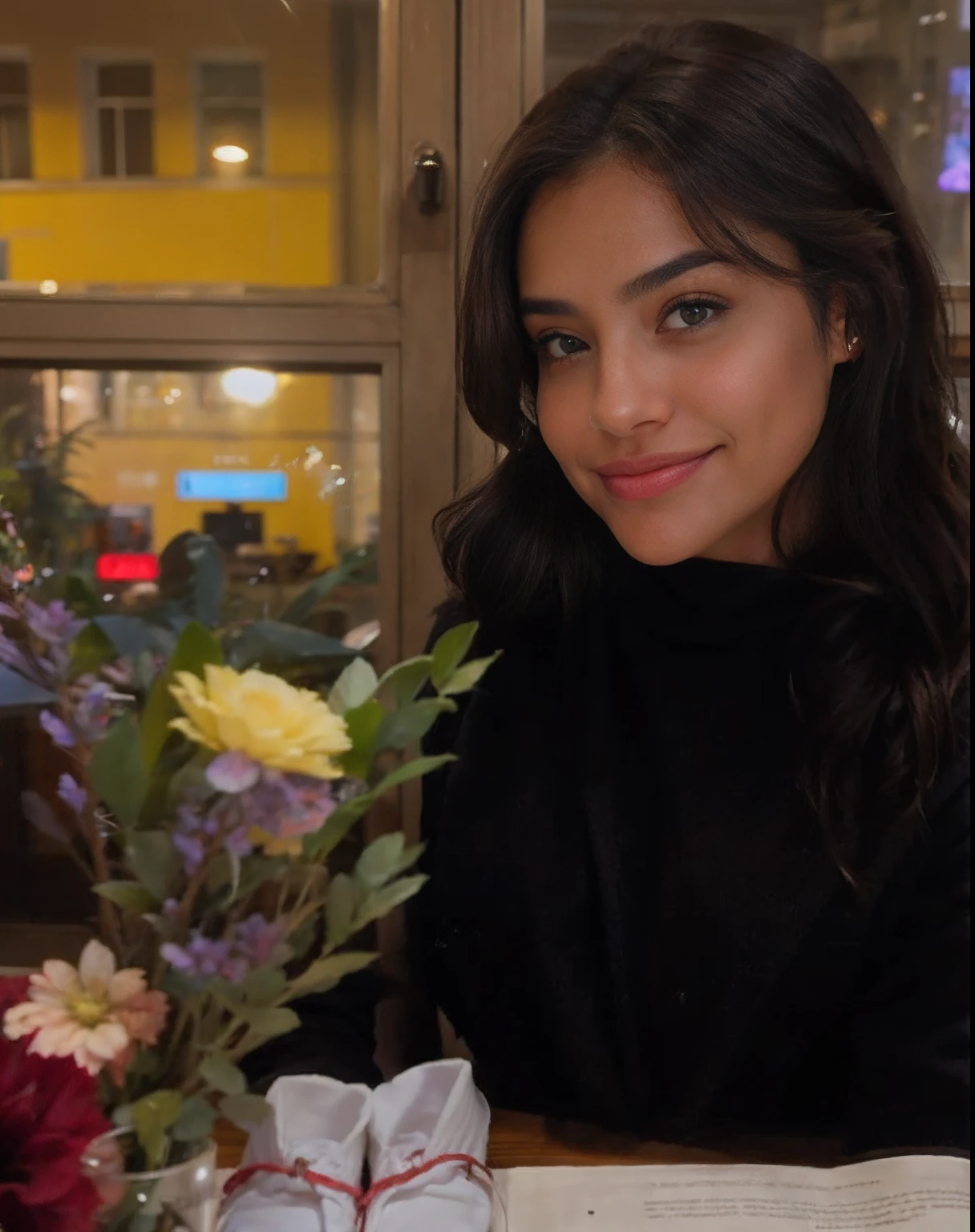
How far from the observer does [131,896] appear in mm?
425

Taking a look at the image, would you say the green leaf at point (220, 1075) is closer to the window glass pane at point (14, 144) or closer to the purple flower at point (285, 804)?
the purple flower at point (285, 804)

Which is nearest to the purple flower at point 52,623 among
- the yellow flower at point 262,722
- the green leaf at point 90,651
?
the green leaf at point 90,651

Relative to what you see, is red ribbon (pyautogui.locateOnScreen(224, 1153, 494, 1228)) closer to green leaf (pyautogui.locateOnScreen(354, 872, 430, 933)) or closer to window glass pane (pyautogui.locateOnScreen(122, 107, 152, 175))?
green leaf (pyautogui.locateOnScreen(354, 872, 430, 933))

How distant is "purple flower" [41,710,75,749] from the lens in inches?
17.6

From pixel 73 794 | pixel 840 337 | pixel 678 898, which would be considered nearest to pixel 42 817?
pixel 73 794

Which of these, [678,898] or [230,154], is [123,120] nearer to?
[230,154]

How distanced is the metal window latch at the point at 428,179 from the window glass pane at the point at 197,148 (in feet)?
0.14

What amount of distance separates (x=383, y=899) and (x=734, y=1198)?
385 millimetres

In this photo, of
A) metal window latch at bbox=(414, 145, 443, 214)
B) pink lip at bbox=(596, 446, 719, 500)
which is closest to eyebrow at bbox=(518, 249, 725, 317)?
pink lip at bbox=(596, 446, 719, 500)

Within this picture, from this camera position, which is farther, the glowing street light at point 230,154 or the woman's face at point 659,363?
the glowing street light at point 230,154

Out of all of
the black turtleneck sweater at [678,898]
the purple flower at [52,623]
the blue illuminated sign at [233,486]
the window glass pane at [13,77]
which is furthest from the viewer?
the blue illuminated sign at [233,486]

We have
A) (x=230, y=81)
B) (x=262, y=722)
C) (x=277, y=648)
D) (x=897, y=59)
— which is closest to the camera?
(x=262, y=722)

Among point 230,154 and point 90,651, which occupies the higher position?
point 230,154

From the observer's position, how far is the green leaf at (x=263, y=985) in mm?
410
